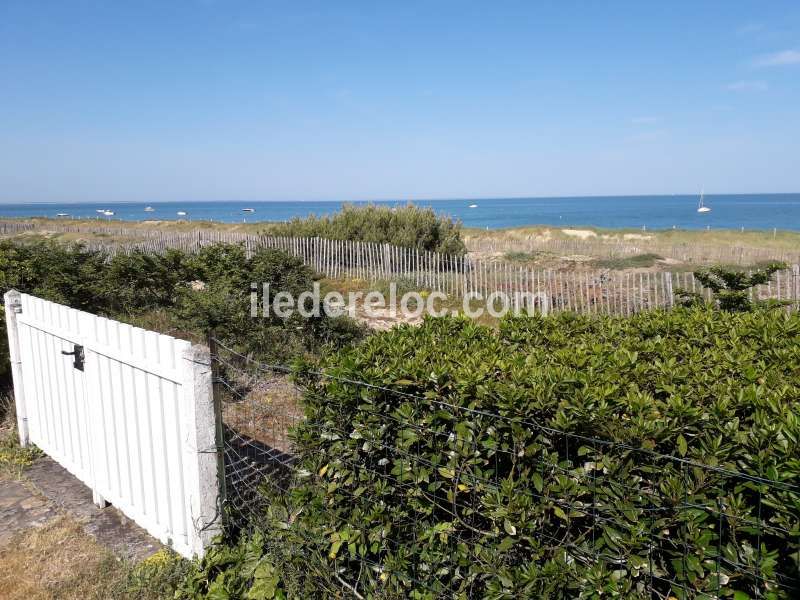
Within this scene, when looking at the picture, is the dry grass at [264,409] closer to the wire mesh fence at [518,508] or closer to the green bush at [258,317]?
the green bush at [258,317]

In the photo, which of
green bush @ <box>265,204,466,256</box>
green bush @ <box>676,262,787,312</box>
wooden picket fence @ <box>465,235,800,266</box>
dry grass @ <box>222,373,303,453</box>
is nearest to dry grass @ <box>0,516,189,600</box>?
dry grass @ <box>222,373,303,453</box>

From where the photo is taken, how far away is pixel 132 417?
13.3 ft

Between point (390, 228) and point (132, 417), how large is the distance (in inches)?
771

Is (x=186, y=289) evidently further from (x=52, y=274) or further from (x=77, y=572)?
(x=77, y=572)

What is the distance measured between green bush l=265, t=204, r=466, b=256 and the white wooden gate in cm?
1750

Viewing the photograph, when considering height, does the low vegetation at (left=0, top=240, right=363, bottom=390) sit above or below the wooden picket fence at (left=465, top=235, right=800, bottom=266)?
above

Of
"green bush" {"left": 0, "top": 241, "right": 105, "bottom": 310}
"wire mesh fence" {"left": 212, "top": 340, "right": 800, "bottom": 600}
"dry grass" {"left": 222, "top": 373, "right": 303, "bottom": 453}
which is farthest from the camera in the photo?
"green bush" {"left": 0, "top": 241, "right": 105, "bottom": 310}

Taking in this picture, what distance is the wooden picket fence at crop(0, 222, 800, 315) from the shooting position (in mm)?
13469

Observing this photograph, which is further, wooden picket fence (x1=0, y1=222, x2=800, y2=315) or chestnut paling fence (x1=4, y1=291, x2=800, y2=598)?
wooden picket fence (x1=0, y1=222, x2=800, y2=315)

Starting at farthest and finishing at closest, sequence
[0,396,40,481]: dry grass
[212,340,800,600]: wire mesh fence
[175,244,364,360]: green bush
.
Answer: [175,244,364,360]: green bush
[0,396,40,481]: dry grass
[212,340,800,600]: wire mesh fence

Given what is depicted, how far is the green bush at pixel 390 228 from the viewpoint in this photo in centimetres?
2272

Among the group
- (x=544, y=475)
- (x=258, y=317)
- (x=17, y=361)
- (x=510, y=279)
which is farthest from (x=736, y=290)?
(x=17, y=361)

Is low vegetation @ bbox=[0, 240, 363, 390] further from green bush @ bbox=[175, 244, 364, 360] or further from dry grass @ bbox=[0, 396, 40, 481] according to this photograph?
dry grass @ bbox=[0, 396, 40, 481]

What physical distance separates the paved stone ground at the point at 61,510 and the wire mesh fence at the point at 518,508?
1.20m
